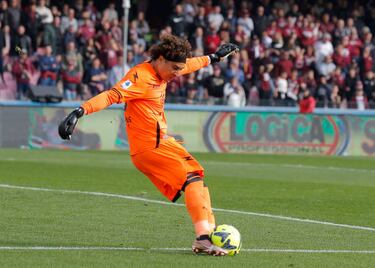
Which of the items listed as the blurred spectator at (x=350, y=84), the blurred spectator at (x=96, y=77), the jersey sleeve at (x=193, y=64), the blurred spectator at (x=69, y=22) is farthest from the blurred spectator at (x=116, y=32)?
the jersey sleeve at (x=193, y=64)

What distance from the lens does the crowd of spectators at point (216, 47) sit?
26.1 metres

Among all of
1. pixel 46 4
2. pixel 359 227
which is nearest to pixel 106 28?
pixel 46 4

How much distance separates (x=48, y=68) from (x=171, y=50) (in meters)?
17.0

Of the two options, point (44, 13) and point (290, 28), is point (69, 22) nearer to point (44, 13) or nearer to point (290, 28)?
point (44, 13)

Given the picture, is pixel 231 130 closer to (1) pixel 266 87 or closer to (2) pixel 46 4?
(1) pixel 266 87

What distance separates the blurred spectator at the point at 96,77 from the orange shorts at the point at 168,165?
17.1 m

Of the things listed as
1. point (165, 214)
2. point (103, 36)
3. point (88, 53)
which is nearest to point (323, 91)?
point (103, 36)

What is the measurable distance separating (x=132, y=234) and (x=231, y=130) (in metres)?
17.4

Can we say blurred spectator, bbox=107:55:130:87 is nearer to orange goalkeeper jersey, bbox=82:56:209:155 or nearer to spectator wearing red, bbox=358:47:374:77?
spectator wearing red, bbox=358:47:374:77

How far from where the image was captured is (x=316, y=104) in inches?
1112

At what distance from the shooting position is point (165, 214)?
40.5 ft

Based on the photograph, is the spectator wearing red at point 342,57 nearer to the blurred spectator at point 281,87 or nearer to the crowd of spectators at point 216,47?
the crowd of spectators at point 216,47

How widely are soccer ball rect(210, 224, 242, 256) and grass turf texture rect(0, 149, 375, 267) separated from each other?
106 millimetres

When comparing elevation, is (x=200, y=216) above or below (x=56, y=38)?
below
